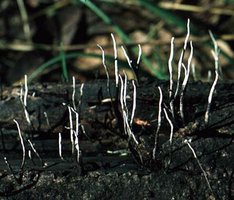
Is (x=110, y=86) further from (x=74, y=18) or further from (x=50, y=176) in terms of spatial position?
(x=74, y=18)

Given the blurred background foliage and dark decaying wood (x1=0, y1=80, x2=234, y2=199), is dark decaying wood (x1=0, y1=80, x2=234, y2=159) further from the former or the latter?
the blurred background foliage

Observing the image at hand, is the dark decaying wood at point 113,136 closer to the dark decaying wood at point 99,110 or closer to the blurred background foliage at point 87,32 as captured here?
the dark decaying wood at point 99,110

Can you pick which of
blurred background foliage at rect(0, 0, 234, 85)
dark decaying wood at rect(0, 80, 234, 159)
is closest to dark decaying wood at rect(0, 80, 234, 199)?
dark decaying wood at rect(0, 80, 234, 159)

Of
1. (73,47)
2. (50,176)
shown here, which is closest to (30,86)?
(50,176)

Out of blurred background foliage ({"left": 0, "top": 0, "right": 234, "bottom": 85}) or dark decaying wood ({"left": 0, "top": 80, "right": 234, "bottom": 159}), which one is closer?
dark decaying wood ({"left": 0, "top": 80, "right": 234, "bottom": 159})

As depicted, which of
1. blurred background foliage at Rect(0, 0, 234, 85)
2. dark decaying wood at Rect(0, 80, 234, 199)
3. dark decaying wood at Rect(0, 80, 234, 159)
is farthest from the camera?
blurred background foliage at Rect(0, 0, 234, 85)

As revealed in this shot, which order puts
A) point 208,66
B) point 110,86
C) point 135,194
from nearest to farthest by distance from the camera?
point 135,194
point 110,86
point 208,66

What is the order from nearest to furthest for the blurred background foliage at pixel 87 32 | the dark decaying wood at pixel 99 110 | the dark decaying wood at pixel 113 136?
the dark decaying wood at pixel 113 136 → the dark decaying wood at pixel 99 110 → the blurred background foliage at pixel 87 32

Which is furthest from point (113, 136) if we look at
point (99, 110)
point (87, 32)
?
point (87, 32)

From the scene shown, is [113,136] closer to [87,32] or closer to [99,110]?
[99,110]

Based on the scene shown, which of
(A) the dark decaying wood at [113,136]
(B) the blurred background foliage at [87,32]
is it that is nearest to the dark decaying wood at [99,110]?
(A) the dark decaying wood at [113,136]

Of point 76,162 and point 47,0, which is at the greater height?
point 47,0
